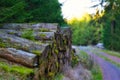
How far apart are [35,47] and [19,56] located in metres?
0.94

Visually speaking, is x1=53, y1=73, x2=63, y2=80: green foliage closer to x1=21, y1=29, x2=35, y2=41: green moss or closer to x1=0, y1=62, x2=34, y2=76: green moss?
x1=21, y1=29, x2=35, y2=41: green moss

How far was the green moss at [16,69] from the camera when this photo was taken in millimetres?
10086

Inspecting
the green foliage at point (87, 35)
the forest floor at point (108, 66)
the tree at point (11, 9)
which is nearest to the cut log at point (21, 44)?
the tree at point (11, 9)

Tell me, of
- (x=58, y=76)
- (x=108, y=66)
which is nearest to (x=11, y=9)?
(x=58, y=76)

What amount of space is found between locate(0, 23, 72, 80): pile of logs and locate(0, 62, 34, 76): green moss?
0.84ft

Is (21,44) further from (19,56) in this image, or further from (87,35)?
(87,35)

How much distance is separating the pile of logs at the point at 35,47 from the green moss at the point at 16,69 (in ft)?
0.84

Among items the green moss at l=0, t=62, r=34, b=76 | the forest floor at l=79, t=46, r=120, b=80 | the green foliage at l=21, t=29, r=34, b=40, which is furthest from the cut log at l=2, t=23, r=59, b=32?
the forest floor at l=79, t=46, r=120, b=80

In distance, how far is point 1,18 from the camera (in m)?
12.8

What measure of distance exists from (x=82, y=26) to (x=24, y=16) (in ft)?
286

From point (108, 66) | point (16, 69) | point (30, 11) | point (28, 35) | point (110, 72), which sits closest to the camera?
point (16, 69)

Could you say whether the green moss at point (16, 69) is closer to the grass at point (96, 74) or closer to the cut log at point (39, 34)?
the cut log at point (39, 34)

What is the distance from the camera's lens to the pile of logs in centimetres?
1087

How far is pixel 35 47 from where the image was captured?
11594mm
